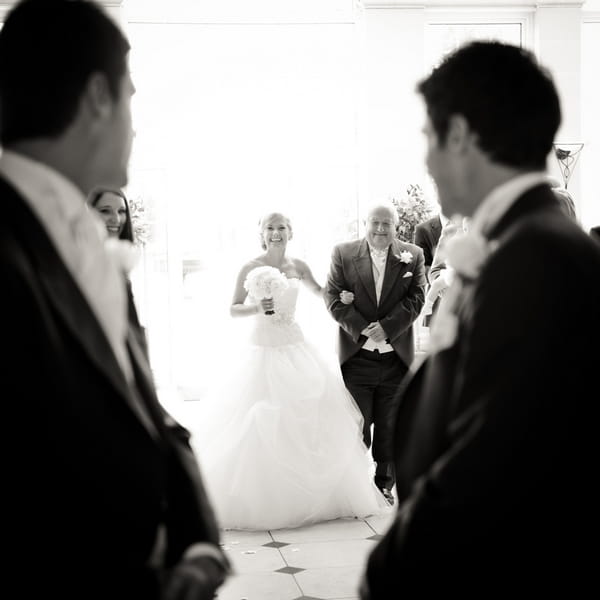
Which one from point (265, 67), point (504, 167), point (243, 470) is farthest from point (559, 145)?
point (504, 167)

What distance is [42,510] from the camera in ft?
3.92

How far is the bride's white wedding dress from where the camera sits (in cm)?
535

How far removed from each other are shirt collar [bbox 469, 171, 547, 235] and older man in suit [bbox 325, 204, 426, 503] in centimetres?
458

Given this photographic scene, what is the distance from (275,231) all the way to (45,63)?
504cm

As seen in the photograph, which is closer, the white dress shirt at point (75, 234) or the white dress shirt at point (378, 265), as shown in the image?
the white dress shirt at point (75, 234)

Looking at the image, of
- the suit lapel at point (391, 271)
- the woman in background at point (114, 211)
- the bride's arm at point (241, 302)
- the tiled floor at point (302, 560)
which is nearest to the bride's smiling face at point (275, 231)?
the bride's arm at point (241, 302)

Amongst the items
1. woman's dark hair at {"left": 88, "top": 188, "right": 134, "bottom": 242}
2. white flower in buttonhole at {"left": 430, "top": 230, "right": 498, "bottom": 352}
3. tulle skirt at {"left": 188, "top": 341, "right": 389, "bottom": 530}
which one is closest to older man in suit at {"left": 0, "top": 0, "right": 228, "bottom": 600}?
white flower in buttonhole at {"left": 430, "top": 230, "right": 498, "bottom": 352}

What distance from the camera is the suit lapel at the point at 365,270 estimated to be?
6207 millimetres

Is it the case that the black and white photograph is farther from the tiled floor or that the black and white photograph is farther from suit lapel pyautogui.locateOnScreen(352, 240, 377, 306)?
suit lapel pyautogui.locateOnScreen(352, 240, 377, 306)

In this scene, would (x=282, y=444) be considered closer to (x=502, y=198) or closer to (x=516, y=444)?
(x=502, y=198)

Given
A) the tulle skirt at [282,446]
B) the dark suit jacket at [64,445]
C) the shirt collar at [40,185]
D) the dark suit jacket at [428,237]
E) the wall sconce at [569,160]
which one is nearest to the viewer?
the dark suit jacket at [64,445]

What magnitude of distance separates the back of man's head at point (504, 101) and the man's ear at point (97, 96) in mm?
573

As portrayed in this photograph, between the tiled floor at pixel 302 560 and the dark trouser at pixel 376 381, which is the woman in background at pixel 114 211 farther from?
the dark trouser at pixel 376 381

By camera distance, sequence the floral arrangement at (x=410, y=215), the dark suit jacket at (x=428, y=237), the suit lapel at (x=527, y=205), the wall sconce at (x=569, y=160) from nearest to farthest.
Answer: the suit lapel at (x=527, y=205)
the dark suit jacket at (x=428, y=237)
the floral arrangement at (x=410, y=215)
the wall sconce at (x=569, y=160)
